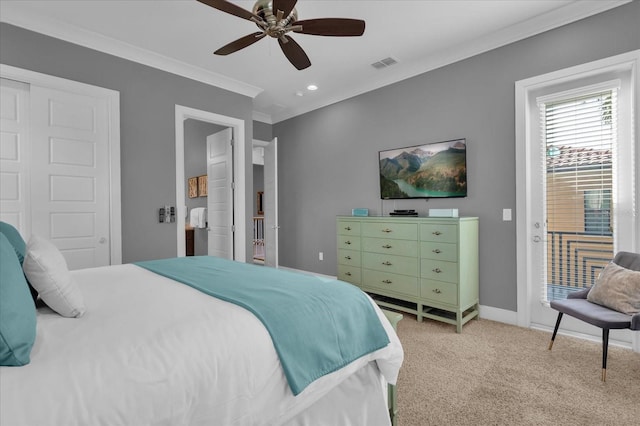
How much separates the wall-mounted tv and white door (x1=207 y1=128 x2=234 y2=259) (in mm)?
2049

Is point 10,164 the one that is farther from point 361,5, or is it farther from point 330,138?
point 330,138

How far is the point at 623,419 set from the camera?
171 cm

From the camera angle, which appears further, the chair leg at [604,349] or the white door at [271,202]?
the white door at [271,202]

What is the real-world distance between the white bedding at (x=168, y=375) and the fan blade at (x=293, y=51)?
1752 millimetres

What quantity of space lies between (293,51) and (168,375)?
2.15 m

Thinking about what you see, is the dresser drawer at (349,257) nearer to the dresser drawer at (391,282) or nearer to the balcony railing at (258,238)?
the dresser drawer at (391,282)

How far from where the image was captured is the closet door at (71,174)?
2.78 meters

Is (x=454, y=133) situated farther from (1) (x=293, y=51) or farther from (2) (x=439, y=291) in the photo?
(1) (x=293, y=51)

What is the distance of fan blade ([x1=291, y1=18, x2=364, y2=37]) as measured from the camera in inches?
78.1

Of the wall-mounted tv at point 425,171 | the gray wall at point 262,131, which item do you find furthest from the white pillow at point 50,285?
the gray wall at point 262,131

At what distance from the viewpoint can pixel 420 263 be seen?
10.6ft

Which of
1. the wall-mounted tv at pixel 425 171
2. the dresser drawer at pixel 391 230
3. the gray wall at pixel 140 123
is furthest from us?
the wall-mounted tv at pixel 425 171

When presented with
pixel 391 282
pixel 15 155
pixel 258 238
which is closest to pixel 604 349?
pixel 391 282

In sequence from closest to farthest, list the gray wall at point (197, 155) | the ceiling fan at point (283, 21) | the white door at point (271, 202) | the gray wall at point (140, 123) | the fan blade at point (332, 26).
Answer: the ceiling fan at point (283, 21), the fan blade at point (332, 26), the gray wall at point (140, 123), the white door at point (271, 202), the gray wall at point (197, 155)
